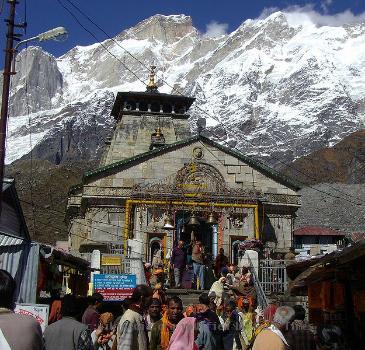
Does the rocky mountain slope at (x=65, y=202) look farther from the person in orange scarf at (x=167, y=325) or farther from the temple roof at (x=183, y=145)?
the person in orange scarf at (x=167, y=325)

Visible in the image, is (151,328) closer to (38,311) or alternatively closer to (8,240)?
(38,311)

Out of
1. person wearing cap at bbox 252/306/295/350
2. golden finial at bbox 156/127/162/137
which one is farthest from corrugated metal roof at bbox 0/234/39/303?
golden finial at bbox 156/127/162/137

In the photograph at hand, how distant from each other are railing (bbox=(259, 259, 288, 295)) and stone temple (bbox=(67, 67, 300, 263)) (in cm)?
502

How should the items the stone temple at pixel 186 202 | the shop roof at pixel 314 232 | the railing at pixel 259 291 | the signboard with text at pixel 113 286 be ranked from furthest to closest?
1. the shop roof at pixel 314 232
2. the stone temple at pixel 186 202
3. the railing at pixel 259 291
4. the signboard with text at pixel 113 286

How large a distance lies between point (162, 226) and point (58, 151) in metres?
152

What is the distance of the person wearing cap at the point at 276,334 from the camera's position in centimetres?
639

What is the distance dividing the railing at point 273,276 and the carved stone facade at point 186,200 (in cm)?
613

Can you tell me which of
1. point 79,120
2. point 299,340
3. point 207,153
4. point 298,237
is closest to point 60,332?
point 299,340

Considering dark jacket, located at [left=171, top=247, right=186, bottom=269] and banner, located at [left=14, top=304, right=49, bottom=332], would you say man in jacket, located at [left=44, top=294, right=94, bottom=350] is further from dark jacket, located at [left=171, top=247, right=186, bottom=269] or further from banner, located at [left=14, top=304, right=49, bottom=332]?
dark jacket, located at [left=171, top=247, right=186, bottom=269]

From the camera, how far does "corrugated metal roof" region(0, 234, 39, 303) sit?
42.1 ft

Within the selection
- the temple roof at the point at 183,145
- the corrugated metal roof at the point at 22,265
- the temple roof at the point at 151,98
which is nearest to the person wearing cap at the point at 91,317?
the corrugated metal roof at the point at 22,265

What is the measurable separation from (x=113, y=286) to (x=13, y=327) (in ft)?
38.8

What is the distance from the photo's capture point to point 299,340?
8.18 meters

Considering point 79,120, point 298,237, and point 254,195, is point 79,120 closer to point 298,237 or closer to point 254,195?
point 298,237
